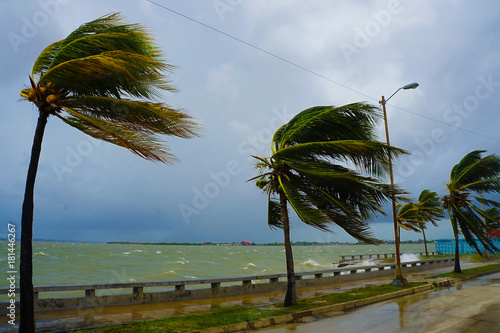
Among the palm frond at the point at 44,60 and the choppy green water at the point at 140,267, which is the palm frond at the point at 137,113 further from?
the choppy green water at the point at 140,267

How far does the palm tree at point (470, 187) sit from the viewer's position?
19.1 m

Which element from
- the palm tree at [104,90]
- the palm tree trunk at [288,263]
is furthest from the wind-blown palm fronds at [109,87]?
the palm tree trunk at [288,263]

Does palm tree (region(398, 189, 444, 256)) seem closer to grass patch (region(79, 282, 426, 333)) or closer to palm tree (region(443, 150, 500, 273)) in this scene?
palm tree (region(443, 150, 500, 273))

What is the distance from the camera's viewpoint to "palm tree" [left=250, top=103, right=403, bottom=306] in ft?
30.3

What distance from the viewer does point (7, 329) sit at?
6840 millimetres

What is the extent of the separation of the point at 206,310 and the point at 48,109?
256 inches

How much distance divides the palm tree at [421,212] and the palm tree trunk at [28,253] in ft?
68.6

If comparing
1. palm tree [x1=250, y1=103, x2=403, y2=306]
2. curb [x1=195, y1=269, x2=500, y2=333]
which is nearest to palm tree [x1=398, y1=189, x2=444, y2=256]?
curb [x1=195, y1=269, x2=500, y2=333]

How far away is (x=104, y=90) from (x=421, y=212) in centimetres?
3253

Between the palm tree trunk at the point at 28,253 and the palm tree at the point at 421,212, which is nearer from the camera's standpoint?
the palm tree trunk at the point at 28,253

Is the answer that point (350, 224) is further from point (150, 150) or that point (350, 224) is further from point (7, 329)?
point (7, 329)

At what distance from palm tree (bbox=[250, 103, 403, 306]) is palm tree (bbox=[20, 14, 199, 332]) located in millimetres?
4143

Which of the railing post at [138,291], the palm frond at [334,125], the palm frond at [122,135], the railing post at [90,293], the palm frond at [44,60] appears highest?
the palm frond at [44,60]

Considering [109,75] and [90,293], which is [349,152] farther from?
[90,293]
